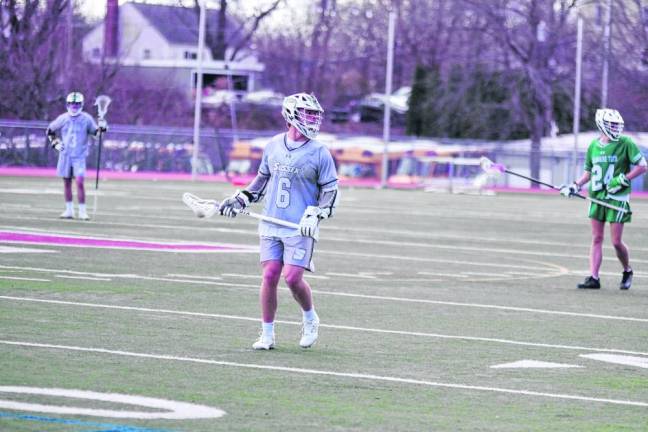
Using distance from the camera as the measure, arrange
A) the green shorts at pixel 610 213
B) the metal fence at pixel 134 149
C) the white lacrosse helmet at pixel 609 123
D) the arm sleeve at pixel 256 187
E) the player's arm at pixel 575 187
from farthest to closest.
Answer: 1. the metal fence at pixel 134 149
2. the player's arm at pixel 575 187
3. the green shorts at pixel 610 213
4. the white lacrosse helmet at pixel 609 123
5. the arm sleeve at pixel 256 187

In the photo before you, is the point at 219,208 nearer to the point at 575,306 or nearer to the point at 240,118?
the point at 575,306

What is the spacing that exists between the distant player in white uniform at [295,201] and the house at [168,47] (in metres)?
59.7

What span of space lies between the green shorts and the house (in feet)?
178

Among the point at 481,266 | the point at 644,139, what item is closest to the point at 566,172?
the point at 644,139

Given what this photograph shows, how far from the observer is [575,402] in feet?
31.8

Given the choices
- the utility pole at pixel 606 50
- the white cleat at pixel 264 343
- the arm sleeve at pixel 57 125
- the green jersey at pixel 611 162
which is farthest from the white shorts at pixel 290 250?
the utility pole at pixel 606 50

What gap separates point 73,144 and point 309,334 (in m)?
14.6

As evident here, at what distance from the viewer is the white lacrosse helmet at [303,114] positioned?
11.7m

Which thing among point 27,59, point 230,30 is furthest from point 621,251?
point 230,30

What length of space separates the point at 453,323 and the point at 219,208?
293 centimetres

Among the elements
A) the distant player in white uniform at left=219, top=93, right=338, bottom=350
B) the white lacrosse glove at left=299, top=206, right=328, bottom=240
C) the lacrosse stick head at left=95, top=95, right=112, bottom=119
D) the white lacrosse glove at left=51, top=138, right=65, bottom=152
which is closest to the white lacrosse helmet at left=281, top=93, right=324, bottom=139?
the distant player in white uniform at left=219, top=93, right=338, bottom=350

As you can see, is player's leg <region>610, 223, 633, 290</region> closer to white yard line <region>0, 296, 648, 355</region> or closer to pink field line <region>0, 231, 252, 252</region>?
white yard line <region>0, 296, 648, 355</region>

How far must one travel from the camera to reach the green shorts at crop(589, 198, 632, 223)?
17.9 m

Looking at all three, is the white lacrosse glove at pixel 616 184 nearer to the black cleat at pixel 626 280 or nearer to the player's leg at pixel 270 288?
the black cleat at pixel 626 280
